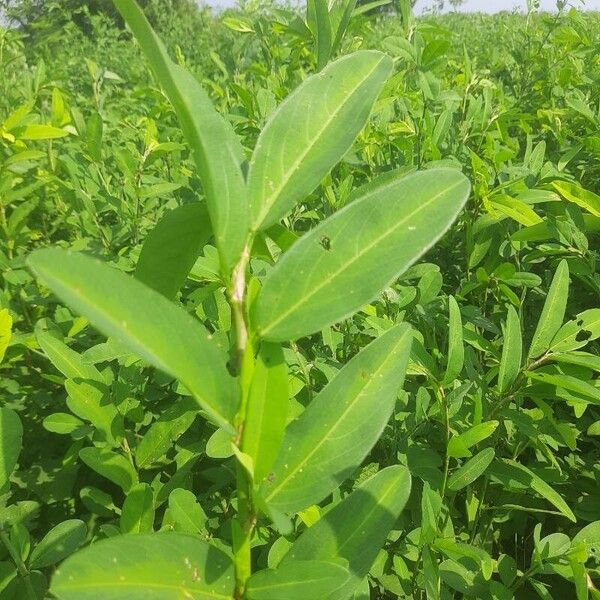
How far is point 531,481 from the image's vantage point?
43.2 inches

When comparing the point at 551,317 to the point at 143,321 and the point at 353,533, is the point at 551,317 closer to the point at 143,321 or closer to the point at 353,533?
the point at 353,533

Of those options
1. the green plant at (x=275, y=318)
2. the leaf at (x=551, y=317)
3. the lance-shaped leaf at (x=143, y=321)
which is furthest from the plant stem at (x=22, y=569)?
the leaf at (x=551, y=317)

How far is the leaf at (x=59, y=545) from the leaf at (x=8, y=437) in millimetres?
147

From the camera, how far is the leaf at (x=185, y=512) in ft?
3.05

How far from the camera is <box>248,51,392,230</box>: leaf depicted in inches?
22.1

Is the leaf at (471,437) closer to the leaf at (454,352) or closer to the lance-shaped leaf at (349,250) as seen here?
the leaf at (454,352)

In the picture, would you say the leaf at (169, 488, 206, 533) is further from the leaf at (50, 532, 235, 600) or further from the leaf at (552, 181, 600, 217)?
the leaf at (552, 181, 600, 217)

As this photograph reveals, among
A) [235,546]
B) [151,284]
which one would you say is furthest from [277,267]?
[235,546]

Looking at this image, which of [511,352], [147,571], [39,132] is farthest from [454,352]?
[39,132]

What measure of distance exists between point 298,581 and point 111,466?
0.58 m

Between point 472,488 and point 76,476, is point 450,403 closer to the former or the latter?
point 472,488

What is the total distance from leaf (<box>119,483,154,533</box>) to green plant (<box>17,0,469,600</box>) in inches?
14.4

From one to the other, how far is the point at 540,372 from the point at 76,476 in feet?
3.45

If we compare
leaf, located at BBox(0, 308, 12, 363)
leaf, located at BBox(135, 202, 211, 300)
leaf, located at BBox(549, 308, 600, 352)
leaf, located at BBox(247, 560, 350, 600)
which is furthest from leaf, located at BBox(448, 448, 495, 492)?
leaf, located at BBox(0, 308, 12, 363)
